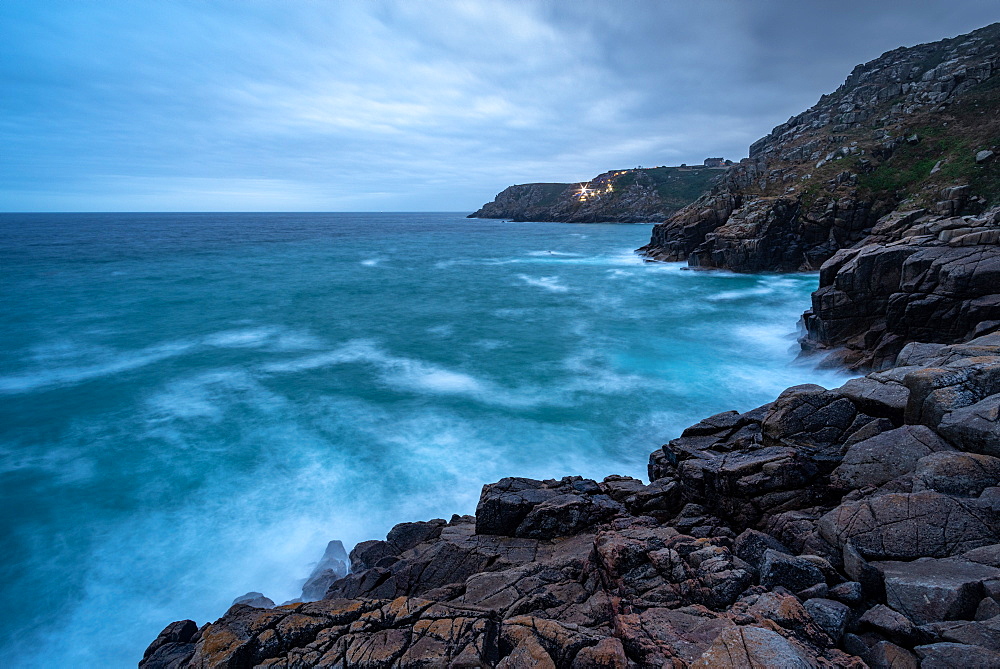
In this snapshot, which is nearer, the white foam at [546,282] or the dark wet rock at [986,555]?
the dark wet rock at [986,555]

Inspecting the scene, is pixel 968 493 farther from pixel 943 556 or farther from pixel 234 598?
pixel 234 598

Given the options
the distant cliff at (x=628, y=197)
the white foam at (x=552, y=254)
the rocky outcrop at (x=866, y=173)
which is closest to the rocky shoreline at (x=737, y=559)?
the rocky outcrop at (x=866, y=173)

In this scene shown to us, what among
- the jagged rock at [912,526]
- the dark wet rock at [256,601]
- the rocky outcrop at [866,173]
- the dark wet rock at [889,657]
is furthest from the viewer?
the rocky outcrop at [866,173]

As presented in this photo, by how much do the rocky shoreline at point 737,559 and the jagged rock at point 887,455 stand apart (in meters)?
0.04

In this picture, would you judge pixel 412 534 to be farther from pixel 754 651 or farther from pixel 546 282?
pixel 546 282

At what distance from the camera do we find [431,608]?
22.5ft

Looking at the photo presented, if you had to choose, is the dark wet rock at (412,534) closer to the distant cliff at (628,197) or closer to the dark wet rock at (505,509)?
the dark wet rock at (505,509)

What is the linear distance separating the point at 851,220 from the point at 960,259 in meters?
30.5

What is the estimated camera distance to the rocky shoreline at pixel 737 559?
5.57 meters

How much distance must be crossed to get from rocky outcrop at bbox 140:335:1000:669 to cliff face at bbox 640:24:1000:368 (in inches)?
307

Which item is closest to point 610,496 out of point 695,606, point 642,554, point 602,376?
point 642,554

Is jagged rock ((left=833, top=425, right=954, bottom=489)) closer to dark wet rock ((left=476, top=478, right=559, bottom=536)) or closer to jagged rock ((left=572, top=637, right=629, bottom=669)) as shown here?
dark wet rock ((left=476, top=478, right=559, bottom=536))

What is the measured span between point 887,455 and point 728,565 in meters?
4.66

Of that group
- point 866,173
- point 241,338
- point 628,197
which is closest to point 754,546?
point 241,338
